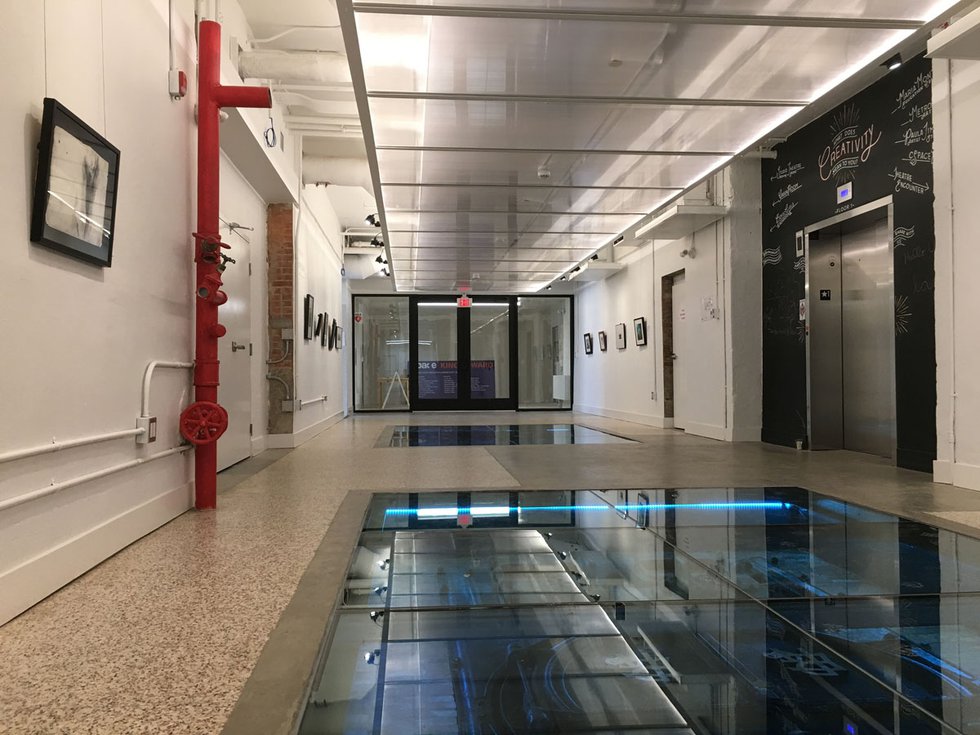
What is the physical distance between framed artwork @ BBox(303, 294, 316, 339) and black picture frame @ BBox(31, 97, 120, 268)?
17.8ft

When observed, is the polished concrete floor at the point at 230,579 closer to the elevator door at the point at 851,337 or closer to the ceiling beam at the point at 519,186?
the elevator door at the point at 851,337

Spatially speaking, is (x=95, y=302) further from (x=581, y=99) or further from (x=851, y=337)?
(x=851, y=337)

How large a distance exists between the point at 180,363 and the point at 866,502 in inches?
173

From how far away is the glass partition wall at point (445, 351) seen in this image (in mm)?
16281

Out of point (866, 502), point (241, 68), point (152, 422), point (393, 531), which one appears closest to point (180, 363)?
point (152, 422)

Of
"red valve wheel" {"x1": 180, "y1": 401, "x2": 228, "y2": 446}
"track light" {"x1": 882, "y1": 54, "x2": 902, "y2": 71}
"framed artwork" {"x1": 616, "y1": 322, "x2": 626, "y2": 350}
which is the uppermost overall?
"track light" {"x1": 882, "y1": 54, "x2": 902, "y2": 71}

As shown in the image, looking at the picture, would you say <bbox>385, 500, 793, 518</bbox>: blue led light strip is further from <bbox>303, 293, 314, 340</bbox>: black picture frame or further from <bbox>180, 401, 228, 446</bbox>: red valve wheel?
<bbox>303, 293, 314, 340</bbox>: black picture frame

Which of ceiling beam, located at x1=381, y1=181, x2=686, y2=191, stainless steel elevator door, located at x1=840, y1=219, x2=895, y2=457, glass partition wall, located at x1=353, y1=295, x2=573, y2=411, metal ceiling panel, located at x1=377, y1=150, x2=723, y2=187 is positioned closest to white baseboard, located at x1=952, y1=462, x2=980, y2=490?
stainless steel elevator door, located at x1=840, y1=219, x2=895, y2=457

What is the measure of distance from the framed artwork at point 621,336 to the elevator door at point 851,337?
17.2 feet

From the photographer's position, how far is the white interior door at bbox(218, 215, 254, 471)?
5609 millimetres

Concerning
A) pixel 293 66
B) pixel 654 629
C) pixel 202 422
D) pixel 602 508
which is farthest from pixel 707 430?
pixel 654 629

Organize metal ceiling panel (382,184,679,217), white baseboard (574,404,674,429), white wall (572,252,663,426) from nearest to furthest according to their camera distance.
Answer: metal ceiling panel (382,184,679,217)
white baseboard (574,404,674,429)
white wall (572,252,663,426)

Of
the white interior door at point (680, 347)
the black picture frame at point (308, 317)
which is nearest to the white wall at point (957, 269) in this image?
the white interior door at point (680, 347)

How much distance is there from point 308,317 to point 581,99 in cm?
531
